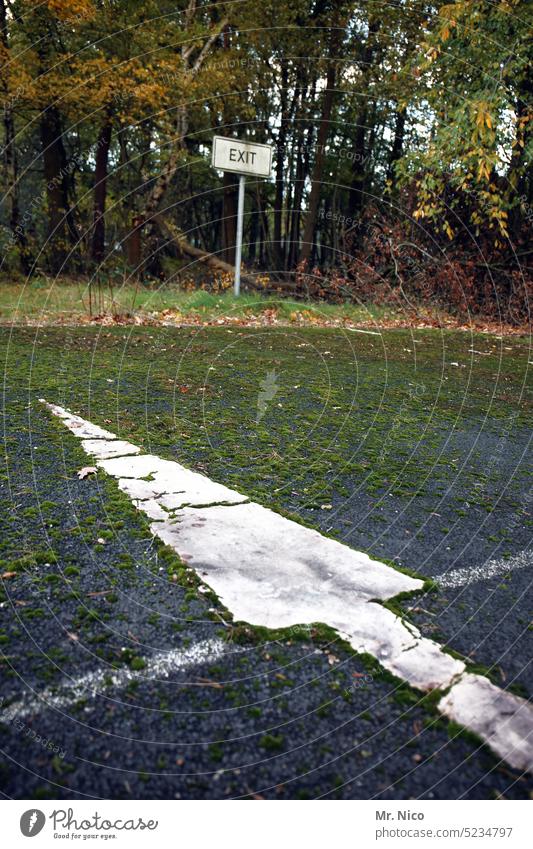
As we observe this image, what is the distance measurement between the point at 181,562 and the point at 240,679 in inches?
22.9

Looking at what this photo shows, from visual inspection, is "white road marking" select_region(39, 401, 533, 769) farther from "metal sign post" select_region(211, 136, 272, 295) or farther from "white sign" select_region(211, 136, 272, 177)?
"white sign" select_region(211, 136, 272, 177)

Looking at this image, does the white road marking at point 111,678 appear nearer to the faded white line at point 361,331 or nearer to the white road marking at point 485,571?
the white road marking at point 485,571

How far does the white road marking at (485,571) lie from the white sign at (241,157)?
25.6ft

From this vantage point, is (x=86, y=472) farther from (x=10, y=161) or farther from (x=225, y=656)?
(x=10, y=161)

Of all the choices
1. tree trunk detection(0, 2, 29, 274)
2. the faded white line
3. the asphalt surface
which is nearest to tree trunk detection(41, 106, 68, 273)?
tree trunk detection(0, 2, 29, 274)

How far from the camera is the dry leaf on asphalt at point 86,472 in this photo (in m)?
2.67

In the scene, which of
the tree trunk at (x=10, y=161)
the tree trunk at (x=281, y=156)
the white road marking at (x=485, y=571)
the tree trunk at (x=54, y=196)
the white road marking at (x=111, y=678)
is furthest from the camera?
the tree trunk at (x=281, y=156)

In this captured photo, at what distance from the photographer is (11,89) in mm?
11984

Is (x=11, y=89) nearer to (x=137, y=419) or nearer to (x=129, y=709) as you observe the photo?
(x=137, y=419)

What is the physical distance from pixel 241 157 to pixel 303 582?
8.56m

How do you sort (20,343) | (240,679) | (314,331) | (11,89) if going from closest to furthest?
(240,679) < (20,343) < (314,331) < (11,89)

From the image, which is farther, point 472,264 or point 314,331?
point 472,264

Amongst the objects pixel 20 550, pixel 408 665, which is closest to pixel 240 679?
pixel 408 665

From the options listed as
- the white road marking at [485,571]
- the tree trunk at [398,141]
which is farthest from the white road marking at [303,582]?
the tree trunk at [398,141]
